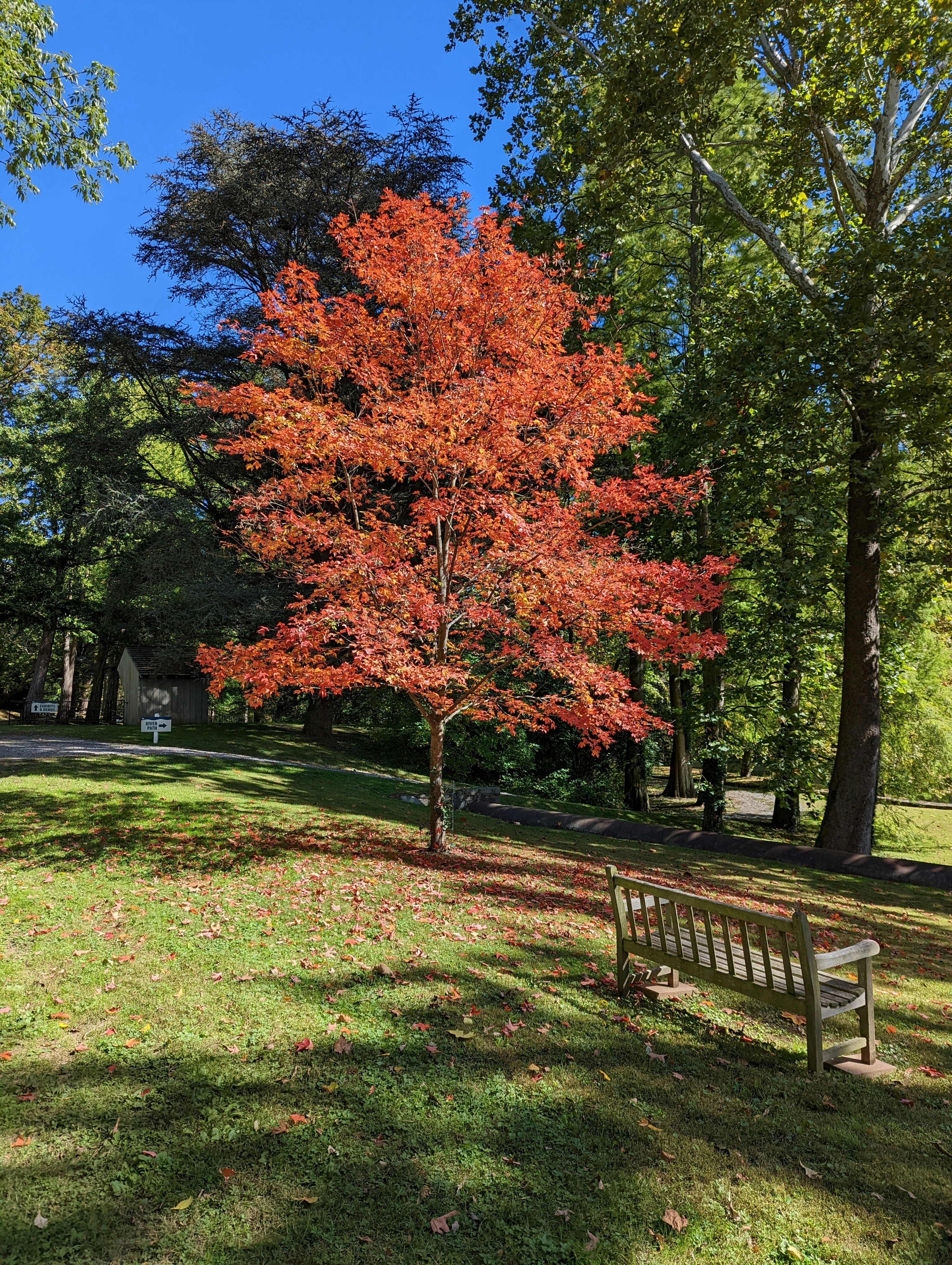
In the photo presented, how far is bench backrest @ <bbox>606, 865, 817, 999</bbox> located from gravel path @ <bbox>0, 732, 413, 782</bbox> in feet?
41.1

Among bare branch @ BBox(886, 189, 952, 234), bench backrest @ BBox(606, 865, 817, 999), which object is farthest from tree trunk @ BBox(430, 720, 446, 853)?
bare branch @ BBox(886, 189, 952, 234)

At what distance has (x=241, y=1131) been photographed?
344cm

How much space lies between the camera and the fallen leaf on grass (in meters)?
2.92

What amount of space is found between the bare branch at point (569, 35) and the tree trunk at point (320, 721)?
61.0ft

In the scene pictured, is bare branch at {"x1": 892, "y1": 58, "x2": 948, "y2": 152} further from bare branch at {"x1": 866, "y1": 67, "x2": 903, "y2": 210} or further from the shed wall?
the shed wall

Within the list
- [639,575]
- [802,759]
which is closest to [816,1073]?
[639,575]

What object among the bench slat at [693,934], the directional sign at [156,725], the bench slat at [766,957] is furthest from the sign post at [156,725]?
the bench slat at [766,957]

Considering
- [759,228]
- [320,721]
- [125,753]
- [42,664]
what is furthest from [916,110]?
[42,664]

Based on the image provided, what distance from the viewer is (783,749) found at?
613 inches

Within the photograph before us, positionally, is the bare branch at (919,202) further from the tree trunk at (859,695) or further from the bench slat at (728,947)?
the bench slat at (728,947)

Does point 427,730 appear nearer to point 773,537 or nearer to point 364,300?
point 773,537

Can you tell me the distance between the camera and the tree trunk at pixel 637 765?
1912 centimetres

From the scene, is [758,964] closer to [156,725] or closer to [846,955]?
[846,955]

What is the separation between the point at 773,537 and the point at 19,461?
2819cm
